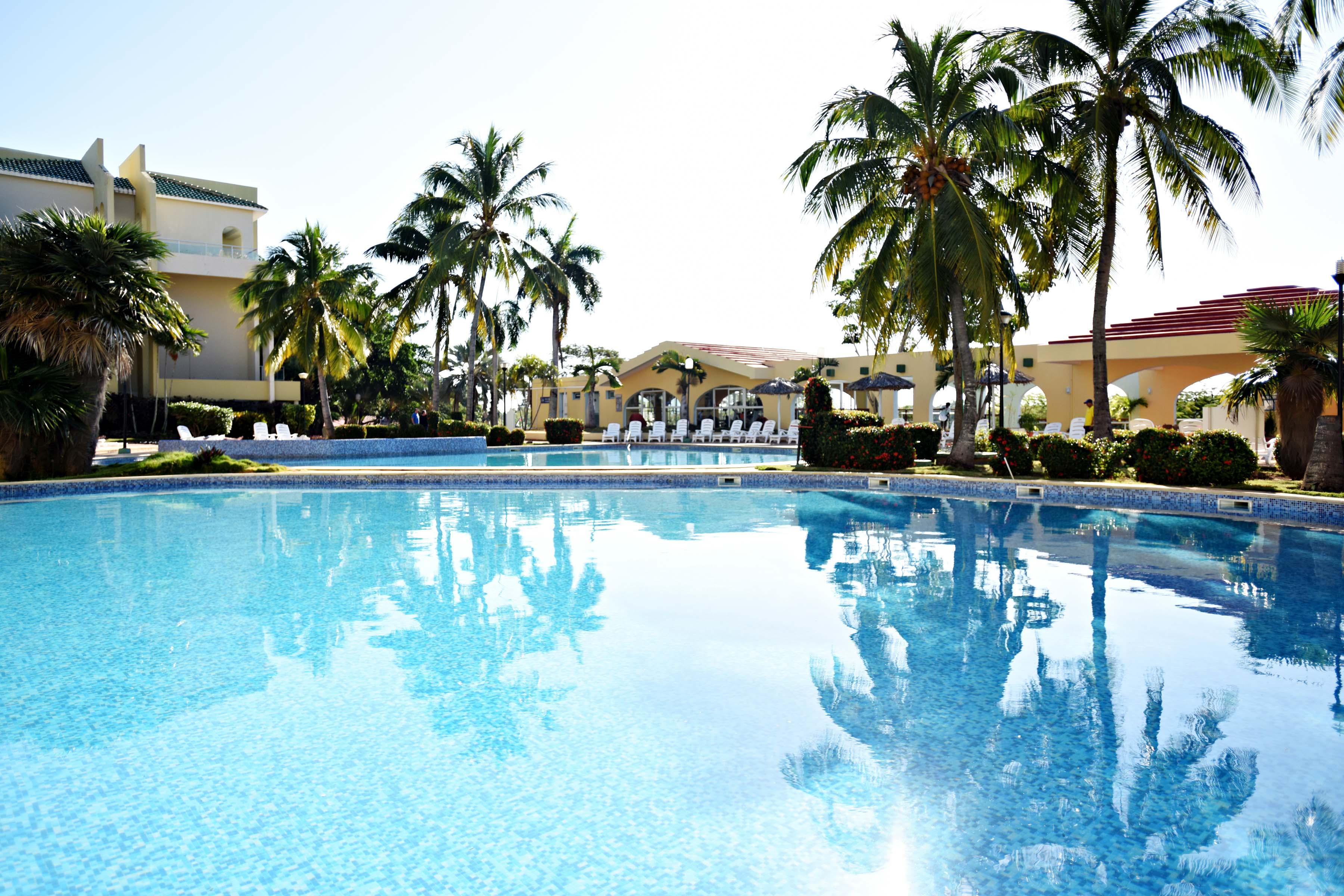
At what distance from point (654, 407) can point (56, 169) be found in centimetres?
2436

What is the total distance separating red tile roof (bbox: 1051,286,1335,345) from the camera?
22688 millimetres

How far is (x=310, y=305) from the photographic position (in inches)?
918

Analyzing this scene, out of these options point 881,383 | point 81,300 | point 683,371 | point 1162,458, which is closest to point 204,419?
point 81,300

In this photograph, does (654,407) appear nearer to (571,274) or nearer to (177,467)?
(571,274)

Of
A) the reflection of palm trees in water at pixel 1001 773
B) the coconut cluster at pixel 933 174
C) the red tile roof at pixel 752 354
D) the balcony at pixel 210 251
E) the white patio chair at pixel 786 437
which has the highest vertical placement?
the balcony at pixel 210 251

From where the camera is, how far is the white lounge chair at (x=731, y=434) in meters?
29.3

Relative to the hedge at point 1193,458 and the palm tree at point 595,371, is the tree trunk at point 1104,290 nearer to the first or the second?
the hedge at point 1193,458

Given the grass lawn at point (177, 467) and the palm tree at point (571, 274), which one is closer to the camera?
the grass lawn at point (177, 467)

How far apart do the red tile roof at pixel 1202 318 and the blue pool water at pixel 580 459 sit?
10.3 metres

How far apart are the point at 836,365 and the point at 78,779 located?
89.2ft

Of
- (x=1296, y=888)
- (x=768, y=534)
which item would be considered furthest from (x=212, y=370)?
(x=1296, y=888)

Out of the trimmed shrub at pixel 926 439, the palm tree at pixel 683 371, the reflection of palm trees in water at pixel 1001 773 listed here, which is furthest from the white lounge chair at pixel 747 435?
the reflection of palm trees in water at pixel 1001 773

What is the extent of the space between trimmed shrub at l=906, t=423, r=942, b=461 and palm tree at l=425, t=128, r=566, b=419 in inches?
555

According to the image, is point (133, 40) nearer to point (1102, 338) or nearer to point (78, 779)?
point (78, 779)
